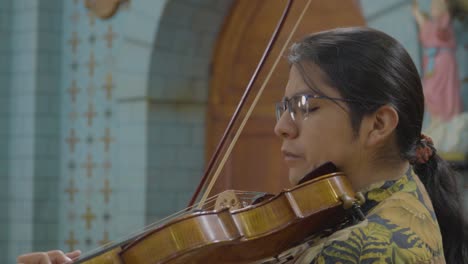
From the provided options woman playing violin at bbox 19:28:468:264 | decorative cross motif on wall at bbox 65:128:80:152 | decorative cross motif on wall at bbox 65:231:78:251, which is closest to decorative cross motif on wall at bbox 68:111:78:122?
decorative cross motif on wall at bbox 65:128:80:152

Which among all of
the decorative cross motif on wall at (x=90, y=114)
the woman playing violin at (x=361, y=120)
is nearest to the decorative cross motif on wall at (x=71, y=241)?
the decorative cross motif on wall at (x=90, y=114)

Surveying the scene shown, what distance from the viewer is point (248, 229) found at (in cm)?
126

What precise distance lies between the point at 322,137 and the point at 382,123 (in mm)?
102

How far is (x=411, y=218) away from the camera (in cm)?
122

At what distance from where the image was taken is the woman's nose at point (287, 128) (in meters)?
1.32

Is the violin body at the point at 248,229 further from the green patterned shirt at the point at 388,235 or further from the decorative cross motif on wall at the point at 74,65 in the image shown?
the decorative cross motif on wall at the point at 74,65

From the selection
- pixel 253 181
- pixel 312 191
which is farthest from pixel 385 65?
pixel 253 181

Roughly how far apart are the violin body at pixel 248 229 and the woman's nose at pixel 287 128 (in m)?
0.09

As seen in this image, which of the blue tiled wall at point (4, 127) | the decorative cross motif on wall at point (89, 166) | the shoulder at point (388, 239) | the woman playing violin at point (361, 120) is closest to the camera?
the shoulder at point (388, 239)

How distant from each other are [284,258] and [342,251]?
19 cm

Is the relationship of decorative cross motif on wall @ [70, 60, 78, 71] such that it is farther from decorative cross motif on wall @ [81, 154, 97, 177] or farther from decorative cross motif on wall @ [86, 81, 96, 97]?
decorative cross motif on wall @ [81, 154, 97, 177]

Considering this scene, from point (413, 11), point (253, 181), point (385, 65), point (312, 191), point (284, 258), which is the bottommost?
point (253, 181)

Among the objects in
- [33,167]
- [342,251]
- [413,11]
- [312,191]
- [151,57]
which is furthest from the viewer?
[33,167]

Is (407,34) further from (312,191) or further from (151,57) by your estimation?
(312,191)
